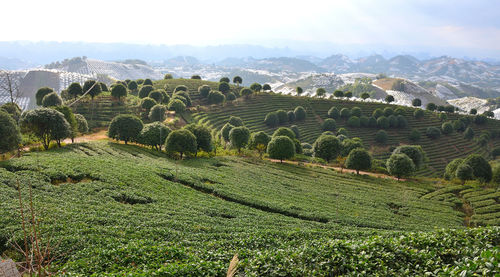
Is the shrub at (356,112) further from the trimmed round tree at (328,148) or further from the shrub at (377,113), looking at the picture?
the trimmed round tree at (328,148)

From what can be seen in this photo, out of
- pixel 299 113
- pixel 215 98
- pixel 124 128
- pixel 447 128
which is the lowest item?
pixel 124 128

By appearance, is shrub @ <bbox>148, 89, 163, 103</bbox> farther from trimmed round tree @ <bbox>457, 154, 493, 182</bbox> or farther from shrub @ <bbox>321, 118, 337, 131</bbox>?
trimmed round tree @ <bbox>457, 154, 493, 182</bbox>

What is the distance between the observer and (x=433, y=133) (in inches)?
3189

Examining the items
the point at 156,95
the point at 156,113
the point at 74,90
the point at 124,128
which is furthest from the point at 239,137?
the point at 74,90

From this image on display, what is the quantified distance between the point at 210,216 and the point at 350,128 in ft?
251

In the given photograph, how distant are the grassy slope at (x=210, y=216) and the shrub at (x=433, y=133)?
51788 mm

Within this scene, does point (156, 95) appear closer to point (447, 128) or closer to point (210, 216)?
point (210, 216)

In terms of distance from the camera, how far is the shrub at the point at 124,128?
4531 centimetres

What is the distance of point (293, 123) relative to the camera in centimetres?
8675

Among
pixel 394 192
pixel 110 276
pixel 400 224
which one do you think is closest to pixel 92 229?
pixel 110 276

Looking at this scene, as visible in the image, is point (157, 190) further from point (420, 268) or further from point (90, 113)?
point (90, 113)

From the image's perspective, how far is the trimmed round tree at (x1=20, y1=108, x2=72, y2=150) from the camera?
114 feet

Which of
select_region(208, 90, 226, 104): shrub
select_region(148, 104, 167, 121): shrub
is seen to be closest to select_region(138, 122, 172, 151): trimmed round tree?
select_region(148, 104, 167, 121): shrub

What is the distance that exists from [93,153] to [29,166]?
41.8ft
